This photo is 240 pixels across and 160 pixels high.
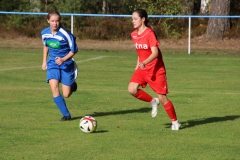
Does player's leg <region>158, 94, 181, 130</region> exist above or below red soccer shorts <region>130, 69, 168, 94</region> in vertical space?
below

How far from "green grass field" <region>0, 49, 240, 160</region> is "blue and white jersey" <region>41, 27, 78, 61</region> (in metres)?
1.09

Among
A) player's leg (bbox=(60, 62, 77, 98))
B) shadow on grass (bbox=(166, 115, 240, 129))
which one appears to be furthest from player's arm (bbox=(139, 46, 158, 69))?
player's leg (bbox=(60, 62, 77, 98))

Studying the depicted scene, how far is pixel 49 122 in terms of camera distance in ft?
36.5

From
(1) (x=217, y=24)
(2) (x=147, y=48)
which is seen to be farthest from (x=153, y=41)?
(1) (x=217, y=24)

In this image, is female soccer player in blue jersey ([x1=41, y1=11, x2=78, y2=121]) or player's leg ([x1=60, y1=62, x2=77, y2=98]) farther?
player's leg ([x1=60, y1=62, x2=77, y2=98])

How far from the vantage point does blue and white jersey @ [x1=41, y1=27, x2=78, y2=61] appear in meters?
11.3

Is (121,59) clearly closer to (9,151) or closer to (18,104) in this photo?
(18,104)

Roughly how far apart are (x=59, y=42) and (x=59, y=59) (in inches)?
12.0

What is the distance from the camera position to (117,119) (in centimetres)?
1155

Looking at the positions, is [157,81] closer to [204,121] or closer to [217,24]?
[204,121]

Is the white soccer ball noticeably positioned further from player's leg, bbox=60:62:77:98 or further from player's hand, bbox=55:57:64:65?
player's leg, bbox=60:62:77:98

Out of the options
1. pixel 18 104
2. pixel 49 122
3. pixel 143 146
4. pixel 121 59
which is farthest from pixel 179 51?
pixel 143 146

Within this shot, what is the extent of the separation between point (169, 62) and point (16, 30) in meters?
13.6

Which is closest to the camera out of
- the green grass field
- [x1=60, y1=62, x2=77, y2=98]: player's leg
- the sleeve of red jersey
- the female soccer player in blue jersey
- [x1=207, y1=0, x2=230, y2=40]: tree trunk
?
the green grass field
